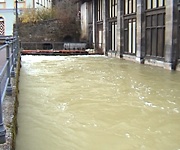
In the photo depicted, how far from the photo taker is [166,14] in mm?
16359

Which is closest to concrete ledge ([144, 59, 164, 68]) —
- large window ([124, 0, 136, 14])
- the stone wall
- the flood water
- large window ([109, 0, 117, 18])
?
large window ([124, 0, 136, 14])

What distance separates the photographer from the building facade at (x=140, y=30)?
630 inches

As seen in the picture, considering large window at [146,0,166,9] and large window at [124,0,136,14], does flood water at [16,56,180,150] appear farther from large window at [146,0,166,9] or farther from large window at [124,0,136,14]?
large window at [124,0,136,14]

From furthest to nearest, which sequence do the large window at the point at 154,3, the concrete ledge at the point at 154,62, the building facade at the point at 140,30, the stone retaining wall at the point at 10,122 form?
the concrete ledge at the point at 154,62 < the large window at the point at 154,3 < the building facade at the point at 140,30 < the stone retaining wall at the point at 10,122

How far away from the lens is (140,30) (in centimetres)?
1998

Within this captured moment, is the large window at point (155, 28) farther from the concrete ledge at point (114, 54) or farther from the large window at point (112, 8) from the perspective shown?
the large window at point (112, 8)

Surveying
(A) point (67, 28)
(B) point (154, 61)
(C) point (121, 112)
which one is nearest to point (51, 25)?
(A) point (67, 28)

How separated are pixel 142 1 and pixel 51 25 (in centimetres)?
1884

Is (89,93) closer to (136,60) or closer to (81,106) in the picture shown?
(81,106)

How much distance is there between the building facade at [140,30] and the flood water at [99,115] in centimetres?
369

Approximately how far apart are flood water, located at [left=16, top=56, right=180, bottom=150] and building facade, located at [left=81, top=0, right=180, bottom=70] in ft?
12.1

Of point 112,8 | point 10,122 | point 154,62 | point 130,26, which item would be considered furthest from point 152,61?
point 10,122

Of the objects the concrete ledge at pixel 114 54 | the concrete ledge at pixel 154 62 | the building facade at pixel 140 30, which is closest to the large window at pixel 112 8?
the building facade at pixel 140 30

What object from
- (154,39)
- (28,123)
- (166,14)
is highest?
(166,14)
